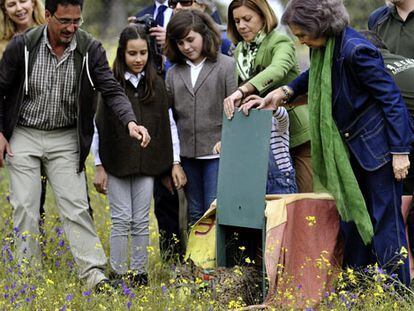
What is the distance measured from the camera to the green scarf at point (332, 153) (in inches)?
206

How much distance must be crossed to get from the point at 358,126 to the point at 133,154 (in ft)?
5.29

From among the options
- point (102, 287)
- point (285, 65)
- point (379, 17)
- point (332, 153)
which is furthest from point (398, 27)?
point (102, 287)

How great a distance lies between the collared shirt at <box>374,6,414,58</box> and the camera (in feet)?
19.3

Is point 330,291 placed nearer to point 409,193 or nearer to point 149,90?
point 409,193

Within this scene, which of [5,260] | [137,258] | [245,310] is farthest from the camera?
[137,258]

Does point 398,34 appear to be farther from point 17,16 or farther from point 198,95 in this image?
point 17,16

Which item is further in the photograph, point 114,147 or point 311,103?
point 114,147

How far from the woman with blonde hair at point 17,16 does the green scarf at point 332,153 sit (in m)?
2.61

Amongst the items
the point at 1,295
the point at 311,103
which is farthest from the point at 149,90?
the point at 1,295

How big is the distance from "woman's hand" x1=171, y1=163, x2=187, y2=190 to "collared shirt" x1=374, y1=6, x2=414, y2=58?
158 centimetres

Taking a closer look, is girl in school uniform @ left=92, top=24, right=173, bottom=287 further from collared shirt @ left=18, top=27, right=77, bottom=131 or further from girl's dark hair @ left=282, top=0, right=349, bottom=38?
girl's dark hair @ left=282, top=0, right=349, bottom=38

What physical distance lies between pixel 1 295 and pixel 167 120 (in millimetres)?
1750

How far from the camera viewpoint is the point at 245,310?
511 cm

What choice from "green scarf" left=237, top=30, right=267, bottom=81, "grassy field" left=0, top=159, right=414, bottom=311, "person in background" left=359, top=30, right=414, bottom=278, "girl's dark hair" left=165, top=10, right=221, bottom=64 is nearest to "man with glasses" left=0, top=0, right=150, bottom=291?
"grassy field" left=0, top=159, right=414, bottom=311
